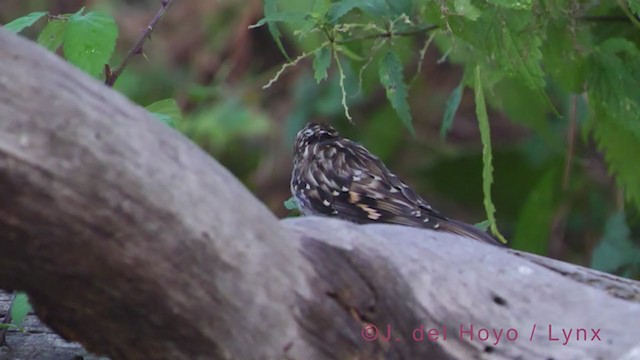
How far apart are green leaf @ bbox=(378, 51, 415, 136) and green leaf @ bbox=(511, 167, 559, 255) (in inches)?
74.2

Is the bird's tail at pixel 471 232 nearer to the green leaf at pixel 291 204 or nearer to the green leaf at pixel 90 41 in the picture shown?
the green leaf at pixel 291 204

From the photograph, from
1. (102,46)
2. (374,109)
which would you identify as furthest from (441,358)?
(374,109)

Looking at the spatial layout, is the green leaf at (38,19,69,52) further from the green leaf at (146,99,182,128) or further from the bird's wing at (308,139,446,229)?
the bird's wing at (308,139,446,229)

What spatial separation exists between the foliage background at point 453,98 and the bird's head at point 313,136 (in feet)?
0.83

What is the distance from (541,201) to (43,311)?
11.5ft

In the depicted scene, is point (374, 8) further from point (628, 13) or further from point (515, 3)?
point (628, 13)

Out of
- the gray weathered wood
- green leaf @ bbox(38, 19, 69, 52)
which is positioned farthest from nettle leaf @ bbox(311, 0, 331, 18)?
the gray weathered wood

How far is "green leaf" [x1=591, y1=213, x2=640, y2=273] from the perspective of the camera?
15.6 feet

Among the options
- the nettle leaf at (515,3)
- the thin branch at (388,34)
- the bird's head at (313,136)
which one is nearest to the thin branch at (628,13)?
the nettle leaf at (515,3)

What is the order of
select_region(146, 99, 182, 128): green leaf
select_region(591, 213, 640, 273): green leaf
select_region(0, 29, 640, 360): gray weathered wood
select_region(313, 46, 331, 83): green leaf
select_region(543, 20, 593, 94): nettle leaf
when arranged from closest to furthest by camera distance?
select_region(0, 29, 640, 360): gray weathered wood < select_region(146, 99, 182, 128): green leaf < select_region(313, 46, 331, 83): green leaf < select_region(543, 20, 593, 94): nettle leaf < select_region(591, 213, 640, 273): green leaf

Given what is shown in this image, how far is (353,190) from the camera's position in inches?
173

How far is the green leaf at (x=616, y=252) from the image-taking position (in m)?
4.76

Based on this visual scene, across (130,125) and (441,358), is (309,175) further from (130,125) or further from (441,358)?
(130,125)

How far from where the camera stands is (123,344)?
8.80ft
